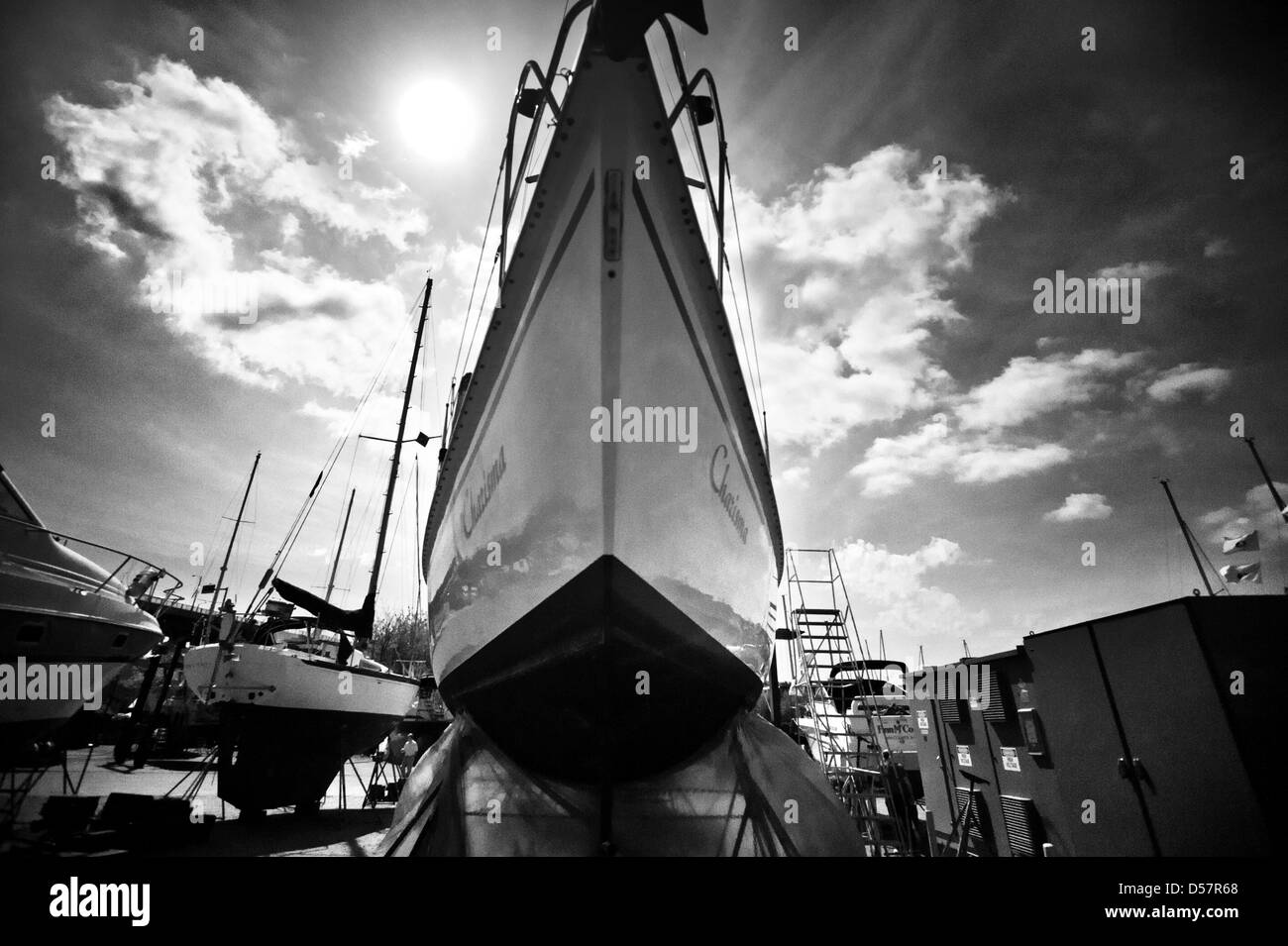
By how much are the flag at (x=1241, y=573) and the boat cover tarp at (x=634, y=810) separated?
711 cm

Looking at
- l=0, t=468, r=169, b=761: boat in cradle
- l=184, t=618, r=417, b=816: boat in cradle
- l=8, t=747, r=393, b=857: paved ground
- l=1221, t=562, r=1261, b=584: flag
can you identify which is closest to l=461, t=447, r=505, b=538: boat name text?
l=8, t=747, r=393, b=857: paved ground

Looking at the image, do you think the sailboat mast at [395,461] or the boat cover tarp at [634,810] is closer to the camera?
the boat cover tarp at [634,810]

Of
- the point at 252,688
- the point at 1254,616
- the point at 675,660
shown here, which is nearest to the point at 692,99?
the point at 675,660

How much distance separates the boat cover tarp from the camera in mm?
2844

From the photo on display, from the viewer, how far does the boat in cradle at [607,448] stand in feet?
8.95

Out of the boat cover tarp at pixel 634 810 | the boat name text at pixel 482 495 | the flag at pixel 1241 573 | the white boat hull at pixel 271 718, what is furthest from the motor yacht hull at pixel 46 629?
the flag at pixel 1241 573

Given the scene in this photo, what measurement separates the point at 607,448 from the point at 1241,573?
9.35m

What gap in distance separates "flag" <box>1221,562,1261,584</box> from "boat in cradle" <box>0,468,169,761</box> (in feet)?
44.9

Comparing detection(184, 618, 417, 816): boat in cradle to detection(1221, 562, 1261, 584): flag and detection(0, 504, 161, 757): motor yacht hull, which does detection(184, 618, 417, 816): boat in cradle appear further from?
detection(1221, 562, 1261, 584): flag

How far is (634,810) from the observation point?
10.0 feet

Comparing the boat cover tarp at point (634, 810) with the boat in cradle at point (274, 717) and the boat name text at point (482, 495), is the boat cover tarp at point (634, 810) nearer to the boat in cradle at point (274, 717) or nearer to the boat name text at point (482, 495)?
the boat name text at point (482, 495)

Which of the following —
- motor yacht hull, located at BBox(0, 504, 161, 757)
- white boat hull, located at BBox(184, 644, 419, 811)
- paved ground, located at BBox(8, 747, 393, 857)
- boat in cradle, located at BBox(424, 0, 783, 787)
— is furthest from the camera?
white boat hull, located at BBox(184, 644, 419, 811)
